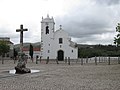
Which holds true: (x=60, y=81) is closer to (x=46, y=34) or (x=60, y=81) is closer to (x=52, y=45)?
(x=46, y=34)

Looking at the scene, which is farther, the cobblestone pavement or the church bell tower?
the church bell tower

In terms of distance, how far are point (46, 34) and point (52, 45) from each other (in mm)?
3247

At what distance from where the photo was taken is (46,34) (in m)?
69.9

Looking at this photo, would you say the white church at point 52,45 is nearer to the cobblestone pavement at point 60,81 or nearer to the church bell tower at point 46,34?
the church bell tower at point 46,34

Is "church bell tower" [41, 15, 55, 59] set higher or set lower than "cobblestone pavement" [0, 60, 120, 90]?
higher

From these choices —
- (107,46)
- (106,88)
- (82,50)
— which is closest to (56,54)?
(82,50)

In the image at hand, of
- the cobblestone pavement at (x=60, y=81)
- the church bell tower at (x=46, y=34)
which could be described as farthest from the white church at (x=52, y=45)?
the cobblestone pavement at (x=60, y=81)

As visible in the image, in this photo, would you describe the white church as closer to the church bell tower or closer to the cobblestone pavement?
the church bell tower

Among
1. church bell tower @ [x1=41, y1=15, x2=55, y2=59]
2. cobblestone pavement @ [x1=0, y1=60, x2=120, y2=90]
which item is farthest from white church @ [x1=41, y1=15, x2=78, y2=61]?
cobblestone pavement @ [x1=0, y1=60, x2=120, y2=90]

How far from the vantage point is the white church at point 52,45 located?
69.5m

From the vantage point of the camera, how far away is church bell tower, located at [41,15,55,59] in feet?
228

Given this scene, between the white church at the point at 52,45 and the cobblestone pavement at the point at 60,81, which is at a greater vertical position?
the white church at the point at 52,45

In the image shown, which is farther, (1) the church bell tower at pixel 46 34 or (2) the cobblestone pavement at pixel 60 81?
(1) the church bell tower at pixel 46 34

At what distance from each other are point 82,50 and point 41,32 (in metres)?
18.8
